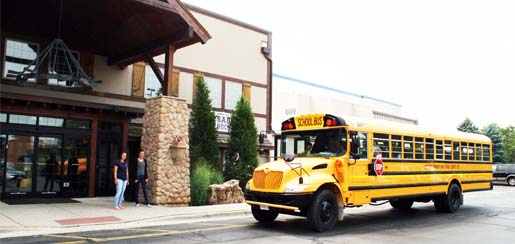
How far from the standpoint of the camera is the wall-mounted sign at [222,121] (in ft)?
70.8

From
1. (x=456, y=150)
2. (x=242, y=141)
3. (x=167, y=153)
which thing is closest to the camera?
(x=456, y=150)

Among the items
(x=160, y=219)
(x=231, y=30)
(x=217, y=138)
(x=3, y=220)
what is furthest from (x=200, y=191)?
(x=231, y=30)

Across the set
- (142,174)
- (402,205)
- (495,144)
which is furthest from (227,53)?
(495,144)

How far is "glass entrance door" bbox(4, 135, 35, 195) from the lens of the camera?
14430 mm

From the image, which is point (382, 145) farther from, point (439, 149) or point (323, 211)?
point (439, 149)

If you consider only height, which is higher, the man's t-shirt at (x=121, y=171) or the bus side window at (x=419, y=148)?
the bus side window at (x=419, y=148)

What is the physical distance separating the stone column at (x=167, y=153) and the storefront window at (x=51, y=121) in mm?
3123

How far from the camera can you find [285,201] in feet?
32.2

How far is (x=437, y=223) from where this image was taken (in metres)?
11.9

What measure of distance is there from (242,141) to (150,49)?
21.6ft

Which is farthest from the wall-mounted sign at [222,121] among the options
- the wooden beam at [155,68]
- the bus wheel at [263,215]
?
the bus wheel at [263,215]

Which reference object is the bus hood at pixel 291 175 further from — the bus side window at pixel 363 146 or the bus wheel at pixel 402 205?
the bus wheel at pixel 402 205

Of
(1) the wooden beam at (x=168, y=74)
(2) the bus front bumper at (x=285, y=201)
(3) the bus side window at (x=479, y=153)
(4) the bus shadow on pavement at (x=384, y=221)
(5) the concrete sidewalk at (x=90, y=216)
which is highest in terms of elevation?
(1) the wooden beam at (x=168, y=74)

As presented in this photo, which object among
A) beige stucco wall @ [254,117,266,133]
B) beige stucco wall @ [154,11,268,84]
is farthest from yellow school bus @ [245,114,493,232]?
beige stucco wall @ [254,117,266,133]
